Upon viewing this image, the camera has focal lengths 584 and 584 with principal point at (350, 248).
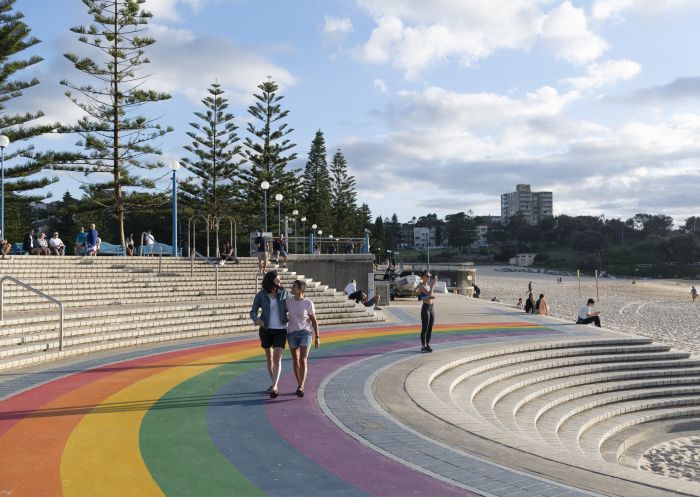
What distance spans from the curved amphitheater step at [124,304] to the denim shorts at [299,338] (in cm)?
484

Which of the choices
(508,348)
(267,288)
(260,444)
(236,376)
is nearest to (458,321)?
(508,348)

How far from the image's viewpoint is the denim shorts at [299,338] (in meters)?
7.31

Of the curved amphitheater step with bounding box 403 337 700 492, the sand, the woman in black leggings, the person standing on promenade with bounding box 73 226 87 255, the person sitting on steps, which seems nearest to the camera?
the curved amphitheater step with bounding box 403 337 700 492

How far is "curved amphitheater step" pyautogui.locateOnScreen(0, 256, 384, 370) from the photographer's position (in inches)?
420

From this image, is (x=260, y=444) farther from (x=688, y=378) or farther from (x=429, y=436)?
(x=688, y=378)

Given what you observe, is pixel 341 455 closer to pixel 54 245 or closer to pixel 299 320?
pixel 299 320

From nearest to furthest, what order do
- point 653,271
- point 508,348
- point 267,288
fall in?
point 267,288
point 508,348
point 653,271

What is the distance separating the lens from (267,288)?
7.25 meters

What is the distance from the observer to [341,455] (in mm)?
5238

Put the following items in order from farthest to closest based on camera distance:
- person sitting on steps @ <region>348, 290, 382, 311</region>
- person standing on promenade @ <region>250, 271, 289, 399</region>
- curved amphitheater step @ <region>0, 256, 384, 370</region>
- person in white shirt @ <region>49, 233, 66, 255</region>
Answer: person in white shirt @ <region>49, 233, 66, 255</region> < person sitting on steps @ <region>348, 290, 382, 311</region> < curved amphitheater step @ <region>0, 256, 384, 370</region> < person standing on promenade @ <region>250, 271, 289, 399</region>

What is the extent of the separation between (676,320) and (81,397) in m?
36.3

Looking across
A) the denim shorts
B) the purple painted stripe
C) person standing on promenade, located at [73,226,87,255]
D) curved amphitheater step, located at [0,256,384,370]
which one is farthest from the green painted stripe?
person standing on promenade, located at [73,226,87,255]

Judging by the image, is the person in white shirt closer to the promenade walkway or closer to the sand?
the promenade walkway

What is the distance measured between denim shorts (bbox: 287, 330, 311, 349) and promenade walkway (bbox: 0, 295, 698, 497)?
0.71 meters
